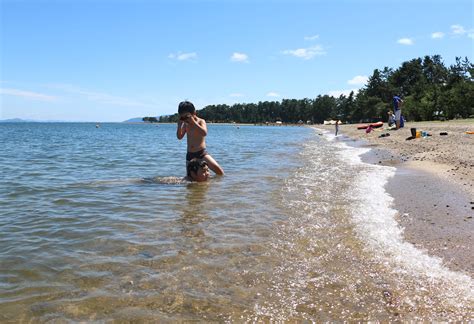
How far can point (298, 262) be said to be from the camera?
161 inches

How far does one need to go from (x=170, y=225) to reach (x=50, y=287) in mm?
2284

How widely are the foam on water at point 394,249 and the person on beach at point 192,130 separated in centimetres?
441

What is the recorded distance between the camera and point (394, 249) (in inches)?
174

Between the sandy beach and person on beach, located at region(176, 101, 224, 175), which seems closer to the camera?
the sandy beach

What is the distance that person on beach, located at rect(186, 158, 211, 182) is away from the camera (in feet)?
32.0

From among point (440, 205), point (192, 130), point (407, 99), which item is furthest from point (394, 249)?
point (407, 99)

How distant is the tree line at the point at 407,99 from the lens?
45.2 metres

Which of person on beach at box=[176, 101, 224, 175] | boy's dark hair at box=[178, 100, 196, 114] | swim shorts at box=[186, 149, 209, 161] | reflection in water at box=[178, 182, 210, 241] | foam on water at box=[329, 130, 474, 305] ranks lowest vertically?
foam on water at box=[329, 130, 474, 305]

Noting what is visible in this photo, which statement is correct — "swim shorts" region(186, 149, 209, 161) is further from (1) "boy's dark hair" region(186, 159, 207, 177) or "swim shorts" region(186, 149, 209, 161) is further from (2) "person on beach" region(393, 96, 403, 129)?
(2) "person on beach" region(393, 96, 403, 129)

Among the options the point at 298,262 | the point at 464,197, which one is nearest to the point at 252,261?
the point at 298,262

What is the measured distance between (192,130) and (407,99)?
189 feet

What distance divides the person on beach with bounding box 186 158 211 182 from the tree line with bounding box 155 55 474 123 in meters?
43.5

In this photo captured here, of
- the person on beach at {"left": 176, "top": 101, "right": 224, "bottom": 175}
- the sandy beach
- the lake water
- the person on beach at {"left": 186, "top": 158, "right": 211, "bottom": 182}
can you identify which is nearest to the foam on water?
the lake water

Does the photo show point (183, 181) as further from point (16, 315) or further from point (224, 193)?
point (16, 315)
